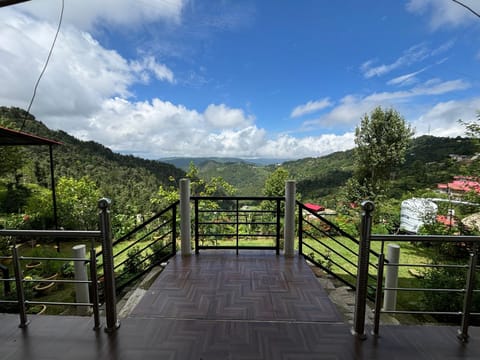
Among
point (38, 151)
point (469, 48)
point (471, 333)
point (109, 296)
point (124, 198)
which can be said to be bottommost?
point (124, 198)

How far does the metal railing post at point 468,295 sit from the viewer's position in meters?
1.54

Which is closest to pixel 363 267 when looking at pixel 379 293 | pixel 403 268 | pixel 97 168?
pixel 379 293

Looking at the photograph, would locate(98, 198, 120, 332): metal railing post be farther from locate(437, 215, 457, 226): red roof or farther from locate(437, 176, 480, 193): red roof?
locate(437, 215, 457, 226): red roof

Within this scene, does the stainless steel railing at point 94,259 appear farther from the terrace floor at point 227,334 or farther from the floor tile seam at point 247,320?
the floor tile seam at point 247,320

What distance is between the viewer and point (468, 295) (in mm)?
1598

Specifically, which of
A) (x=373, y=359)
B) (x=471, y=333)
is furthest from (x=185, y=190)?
(x=471, y=333)

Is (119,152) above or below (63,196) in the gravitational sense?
above

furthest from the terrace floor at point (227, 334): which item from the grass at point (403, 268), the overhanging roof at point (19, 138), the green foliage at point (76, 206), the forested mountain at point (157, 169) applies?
the green foliage at point (76, 206)

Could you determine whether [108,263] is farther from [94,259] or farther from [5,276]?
[5,276]

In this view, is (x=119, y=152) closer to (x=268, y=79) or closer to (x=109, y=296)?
(x=268, y=79)

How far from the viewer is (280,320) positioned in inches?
77.6

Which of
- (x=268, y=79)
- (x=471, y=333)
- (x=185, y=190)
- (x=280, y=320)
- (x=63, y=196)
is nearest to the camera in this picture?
(x=471, y=333)

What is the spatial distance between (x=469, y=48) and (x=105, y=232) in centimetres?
815

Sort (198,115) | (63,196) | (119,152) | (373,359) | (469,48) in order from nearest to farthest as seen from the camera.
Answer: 1. (373,359)
2. (469,48)
3. (63,196)
4. (198,115)
5. (119,152)
